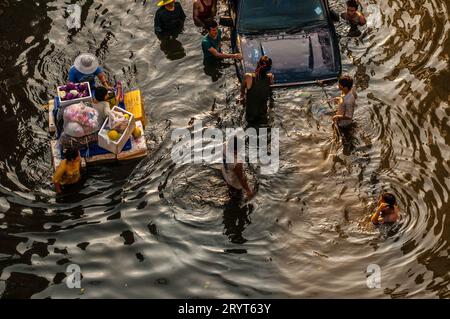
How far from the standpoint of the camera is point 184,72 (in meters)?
11.9

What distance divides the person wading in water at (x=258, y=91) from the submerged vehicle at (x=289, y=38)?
1.61 ft

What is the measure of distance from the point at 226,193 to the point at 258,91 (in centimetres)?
200

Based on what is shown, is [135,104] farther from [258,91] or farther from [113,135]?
[258,91]

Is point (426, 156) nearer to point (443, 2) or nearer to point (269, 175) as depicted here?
point (269, 175)

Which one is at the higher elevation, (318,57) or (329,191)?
(318,57)

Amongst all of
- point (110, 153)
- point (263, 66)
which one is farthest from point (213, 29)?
point (110, 153)

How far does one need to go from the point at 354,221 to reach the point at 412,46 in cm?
519

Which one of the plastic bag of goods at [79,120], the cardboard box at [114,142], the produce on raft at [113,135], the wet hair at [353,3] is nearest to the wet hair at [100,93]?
the plastic bag of goods at [79,120]

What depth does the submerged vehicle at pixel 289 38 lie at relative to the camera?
1032 cm

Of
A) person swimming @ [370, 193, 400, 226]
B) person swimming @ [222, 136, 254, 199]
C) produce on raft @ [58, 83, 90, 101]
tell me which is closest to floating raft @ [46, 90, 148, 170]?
produce on raft @ [58, 83, 90, 101]

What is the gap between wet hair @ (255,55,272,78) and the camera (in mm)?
9586
